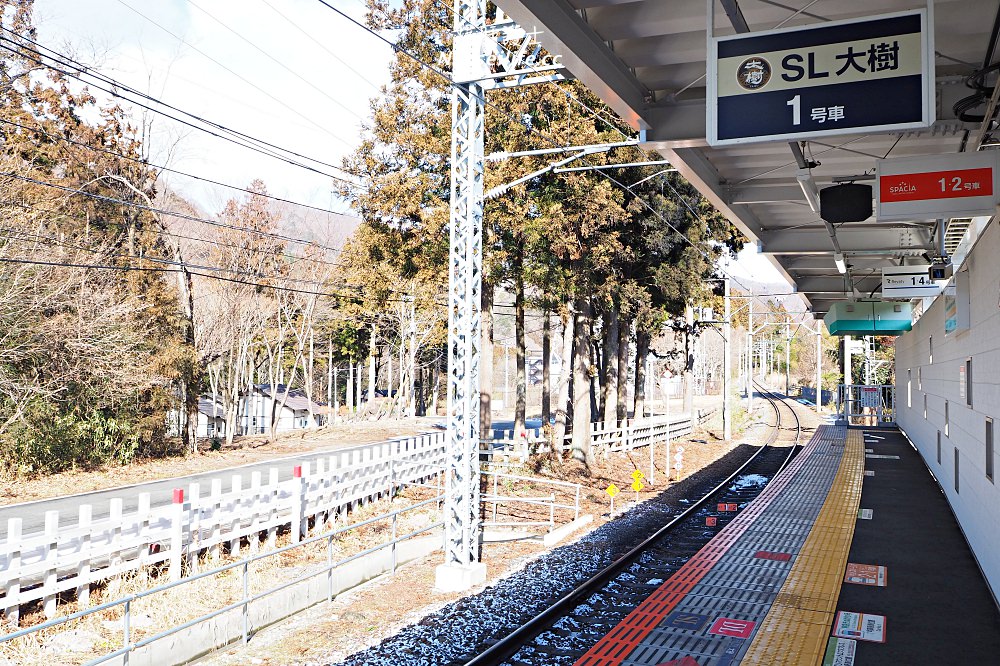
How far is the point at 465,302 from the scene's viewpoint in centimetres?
1298

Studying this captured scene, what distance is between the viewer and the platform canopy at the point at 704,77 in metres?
8.92

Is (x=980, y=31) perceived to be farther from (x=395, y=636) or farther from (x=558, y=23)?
(x=395, y=636)

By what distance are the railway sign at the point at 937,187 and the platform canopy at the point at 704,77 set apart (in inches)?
18.9

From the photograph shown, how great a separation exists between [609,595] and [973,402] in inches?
258

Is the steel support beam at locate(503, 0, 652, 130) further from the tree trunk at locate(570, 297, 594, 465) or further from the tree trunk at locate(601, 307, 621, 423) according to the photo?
the tree trunk at locate(601, 307, 621, 423)

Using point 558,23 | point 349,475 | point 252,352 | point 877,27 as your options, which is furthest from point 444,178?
point 252,352

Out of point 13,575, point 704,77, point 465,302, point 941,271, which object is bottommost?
point 13,575

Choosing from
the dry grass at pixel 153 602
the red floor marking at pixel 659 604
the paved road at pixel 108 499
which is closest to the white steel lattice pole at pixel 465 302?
the dry grass at pixel 153 602

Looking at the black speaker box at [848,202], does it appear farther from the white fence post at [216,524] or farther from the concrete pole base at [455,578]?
the white fence post at [216,524]

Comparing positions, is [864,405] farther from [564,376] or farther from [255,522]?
[255,522]

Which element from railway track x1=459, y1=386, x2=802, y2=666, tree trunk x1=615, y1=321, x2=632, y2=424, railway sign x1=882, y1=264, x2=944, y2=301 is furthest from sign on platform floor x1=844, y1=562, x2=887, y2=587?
tree trunk x1=615, y1=321, x2=632, y2=424

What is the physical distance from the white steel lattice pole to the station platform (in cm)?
321

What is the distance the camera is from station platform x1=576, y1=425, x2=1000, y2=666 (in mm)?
9016

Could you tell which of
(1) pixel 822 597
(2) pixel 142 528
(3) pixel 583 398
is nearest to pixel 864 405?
(3) pixel 583 398
